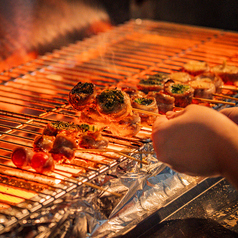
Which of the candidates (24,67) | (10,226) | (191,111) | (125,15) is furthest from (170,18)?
(10,226)

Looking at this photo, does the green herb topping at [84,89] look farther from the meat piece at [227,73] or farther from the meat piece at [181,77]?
the meat piece at [227,73]

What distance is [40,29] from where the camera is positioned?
4.33m

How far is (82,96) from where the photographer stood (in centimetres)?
246

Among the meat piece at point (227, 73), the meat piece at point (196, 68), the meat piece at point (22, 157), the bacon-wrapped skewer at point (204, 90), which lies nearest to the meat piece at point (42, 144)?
the meat piece at point (22, 157)

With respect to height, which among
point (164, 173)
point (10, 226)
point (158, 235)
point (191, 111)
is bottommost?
point (158, 235)

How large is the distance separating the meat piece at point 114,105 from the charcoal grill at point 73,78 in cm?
20

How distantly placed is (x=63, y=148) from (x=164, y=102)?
3.37 ft

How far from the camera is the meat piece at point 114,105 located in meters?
2.37

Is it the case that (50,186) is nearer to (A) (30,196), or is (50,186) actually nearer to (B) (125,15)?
(A) (30,196)

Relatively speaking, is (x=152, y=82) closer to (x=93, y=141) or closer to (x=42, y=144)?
(x=93, y=141)

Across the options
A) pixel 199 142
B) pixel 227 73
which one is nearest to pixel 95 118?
pixel 199 142

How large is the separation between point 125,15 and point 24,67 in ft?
9.04

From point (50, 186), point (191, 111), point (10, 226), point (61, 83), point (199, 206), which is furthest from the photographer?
point (61, 83)

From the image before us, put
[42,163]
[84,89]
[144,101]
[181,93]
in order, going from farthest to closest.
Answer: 1. [181,93]
2. [144,101]
3. [84,89]
4. [42,163]
